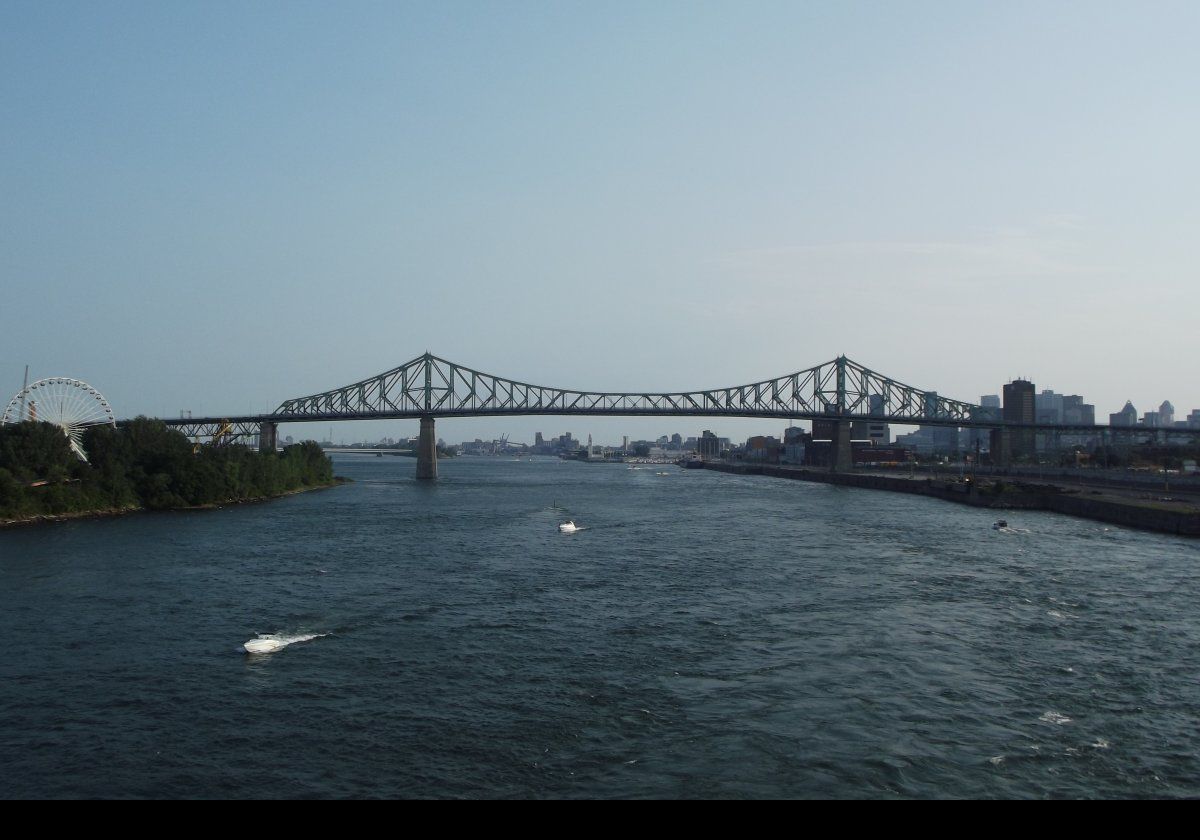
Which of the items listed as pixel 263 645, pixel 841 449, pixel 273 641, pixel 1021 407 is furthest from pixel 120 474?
pixel 1021 407

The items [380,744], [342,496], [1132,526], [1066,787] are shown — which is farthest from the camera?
[342,496]

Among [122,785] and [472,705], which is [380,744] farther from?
[122,785]

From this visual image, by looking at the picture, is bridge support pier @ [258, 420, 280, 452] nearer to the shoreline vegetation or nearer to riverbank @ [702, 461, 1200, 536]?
the shoreline vegetation

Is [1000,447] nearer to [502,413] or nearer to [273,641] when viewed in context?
[502,413]

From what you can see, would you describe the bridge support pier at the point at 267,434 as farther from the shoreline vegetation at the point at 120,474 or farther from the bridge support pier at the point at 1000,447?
the bridge support pier at the point at 1000,447

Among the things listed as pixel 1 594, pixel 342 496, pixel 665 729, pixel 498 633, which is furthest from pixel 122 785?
pixel 342 496

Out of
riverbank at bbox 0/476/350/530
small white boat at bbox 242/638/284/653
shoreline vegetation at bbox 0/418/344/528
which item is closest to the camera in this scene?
small white boat at bbox 242/638/284/653

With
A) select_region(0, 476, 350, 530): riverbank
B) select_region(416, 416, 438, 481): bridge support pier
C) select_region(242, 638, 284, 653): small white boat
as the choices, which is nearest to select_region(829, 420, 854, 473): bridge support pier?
select_region(416, 416, 438, 481): bridge support pier
